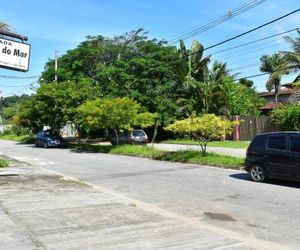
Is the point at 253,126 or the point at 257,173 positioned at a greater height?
the point at 253,126

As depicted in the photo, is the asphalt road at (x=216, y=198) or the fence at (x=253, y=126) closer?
the asphalt road at (x=216, y=198)

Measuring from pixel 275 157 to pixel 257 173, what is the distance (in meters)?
0.92

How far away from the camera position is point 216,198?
42.0 ft

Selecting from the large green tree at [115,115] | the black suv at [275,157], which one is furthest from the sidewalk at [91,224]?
the large green tree at [115,115]

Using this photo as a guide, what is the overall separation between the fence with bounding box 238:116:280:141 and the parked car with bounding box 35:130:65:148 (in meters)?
15.1

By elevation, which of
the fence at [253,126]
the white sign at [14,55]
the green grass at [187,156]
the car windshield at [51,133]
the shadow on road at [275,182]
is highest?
the white sign at [14,55]

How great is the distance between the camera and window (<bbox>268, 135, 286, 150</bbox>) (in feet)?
51.1

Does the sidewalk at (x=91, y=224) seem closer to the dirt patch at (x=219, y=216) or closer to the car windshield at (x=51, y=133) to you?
the dirt patch at (x=219, y=216)

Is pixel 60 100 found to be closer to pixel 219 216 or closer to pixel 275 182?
pixel 275 182

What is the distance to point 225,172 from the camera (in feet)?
62.8

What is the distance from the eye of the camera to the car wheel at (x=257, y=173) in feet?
52.6

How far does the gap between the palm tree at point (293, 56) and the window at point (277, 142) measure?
21.0 meters

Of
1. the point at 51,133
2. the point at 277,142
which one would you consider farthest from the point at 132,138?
the point at 277,142

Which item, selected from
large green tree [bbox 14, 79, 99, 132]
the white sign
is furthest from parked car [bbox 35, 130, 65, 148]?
the white sign
